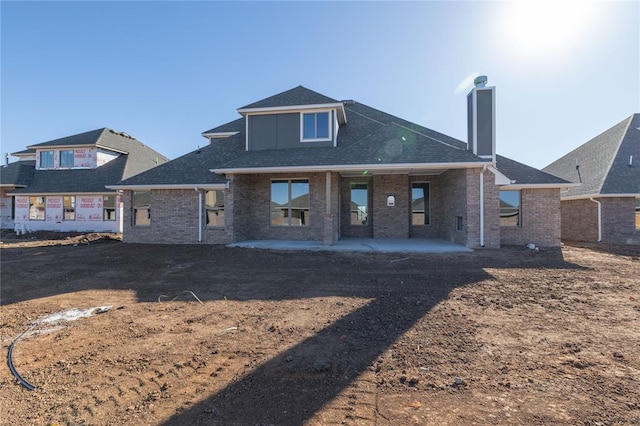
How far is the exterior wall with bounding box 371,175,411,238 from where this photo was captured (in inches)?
555

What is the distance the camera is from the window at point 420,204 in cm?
1449

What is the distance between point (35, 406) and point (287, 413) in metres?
2.37

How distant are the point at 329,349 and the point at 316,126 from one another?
11532 mm

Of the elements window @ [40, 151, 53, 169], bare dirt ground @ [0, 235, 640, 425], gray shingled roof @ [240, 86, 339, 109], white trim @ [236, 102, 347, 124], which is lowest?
bare dirt ground @ [0, 235, 640, 425]

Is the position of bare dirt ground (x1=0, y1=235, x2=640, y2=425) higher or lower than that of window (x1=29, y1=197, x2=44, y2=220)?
lower

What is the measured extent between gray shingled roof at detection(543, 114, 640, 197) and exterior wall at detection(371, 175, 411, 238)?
9477mm

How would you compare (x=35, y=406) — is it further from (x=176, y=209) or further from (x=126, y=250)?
(x=176, y=209)

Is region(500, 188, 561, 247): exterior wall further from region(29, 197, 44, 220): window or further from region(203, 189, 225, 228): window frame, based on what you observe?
region(29, 197, 44, 220): window

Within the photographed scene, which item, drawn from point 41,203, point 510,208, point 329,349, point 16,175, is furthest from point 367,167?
point 16,175

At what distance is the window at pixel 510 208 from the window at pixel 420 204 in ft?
10.2

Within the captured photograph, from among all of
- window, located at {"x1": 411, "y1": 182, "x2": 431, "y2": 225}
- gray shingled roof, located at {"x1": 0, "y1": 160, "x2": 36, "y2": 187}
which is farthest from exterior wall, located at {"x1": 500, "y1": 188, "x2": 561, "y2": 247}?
gray shingled roof, located at {"x1": 0, "y1": 160, "x2": 36, "y2": 187}

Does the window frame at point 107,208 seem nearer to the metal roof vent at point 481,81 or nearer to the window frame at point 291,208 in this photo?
the window frame at point 291,208

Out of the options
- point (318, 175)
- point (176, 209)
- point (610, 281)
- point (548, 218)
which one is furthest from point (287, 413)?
point (548, 218)

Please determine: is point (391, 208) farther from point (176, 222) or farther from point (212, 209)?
point (176, 222)
